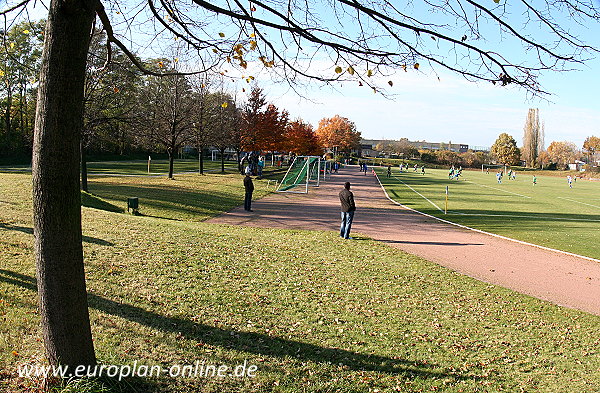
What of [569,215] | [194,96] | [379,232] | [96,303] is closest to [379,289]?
[96,303]

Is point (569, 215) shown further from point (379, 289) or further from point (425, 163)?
point (425, 163)

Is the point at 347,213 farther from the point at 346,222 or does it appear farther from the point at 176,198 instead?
the point at 176,198

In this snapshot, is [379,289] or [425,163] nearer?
[379,289]

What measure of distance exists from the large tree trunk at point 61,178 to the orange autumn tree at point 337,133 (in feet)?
338

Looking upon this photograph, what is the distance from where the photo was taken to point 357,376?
5.45 metres

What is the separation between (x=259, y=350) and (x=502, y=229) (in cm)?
1685

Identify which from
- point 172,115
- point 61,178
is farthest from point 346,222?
point 172,115

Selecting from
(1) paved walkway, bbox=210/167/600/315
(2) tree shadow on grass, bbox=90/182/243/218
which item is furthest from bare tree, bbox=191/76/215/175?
(1) paved walkway, bbox=210/167/600/315

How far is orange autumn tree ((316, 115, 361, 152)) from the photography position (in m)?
112

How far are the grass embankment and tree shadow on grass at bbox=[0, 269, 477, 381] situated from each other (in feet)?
0.09

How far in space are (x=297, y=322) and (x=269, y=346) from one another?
1086 millimetres

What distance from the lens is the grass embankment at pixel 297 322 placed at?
5.36 m

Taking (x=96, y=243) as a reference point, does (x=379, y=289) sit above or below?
below

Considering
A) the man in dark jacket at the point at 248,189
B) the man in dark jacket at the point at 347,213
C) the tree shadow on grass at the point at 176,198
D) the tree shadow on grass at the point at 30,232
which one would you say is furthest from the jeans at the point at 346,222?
the tree shadow on grass at the point at 30,232
